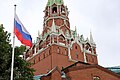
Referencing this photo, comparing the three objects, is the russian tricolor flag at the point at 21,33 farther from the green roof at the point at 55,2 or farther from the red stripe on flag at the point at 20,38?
the green roof at the point at 55,2

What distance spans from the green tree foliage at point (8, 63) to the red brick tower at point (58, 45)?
3010 cm

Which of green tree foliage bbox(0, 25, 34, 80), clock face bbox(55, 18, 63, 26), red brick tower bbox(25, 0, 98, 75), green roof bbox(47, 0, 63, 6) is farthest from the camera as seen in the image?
green roof bbox(47, 0, 63, 6)

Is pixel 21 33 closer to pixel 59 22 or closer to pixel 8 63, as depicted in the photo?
pixel 8 63

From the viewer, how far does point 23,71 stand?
28.6 metres

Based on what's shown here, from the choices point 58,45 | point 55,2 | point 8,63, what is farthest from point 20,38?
point 55,2

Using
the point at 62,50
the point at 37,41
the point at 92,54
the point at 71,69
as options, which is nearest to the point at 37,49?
the point at 37,41

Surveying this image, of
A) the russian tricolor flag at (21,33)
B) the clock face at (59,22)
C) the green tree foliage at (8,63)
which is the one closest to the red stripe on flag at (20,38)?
the russian tricolor flag at (21,33)

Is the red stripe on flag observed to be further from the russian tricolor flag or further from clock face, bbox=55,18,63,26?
clock face, bbox=55,18,63,26

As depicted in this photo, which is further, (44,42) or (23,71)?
(44,42)

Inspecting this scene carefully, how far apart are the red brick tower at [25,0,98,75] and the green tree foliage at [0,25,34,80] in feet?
98.8

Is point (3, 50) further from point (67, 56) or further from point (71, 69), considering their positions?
point (67, 56)

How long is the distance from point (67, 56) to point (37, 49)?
985 cm

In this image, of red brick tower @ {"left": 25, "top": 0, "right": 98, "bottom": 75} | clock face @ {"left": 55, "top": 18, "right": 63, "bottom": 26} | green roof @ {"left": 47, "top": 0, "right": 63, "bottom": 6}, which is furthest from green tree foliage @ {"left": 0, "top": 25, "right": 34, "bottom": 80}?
green roof @ {"left": 47, "top": 0, "right": 63, "bottom": 6}

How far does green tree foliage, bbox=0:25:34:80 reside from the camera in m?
27.0
